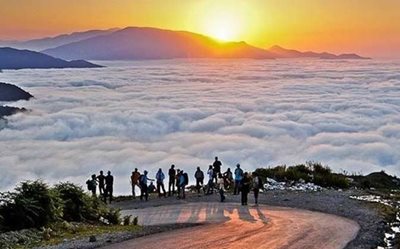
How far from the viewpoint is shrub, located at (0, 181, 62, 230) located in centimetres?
1753

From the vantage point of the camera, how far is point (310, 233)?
18188 millimetres

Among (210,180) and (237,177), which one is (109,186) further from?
(237,177)

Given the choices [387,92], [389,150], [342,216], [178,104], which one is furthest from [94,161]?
[387,92]

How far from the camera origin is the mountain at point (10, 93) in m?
148

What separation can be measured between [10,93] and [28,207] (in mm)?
141076

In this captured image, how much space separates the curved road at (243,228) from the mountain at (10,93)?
128557mm

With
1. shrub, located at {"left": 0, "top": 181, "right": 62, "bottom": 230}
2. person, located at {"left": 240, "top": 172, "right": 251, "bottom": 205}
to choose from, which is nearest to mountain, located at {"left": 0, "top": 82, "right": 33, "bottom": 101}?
person, located at {"left": 240, "top": 172, "right": 251, "bottom": 205}

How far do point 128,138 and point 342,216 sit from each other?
101342 mm

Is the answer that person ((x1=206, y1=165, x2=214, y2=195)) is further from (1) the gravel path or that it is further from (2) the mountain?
(2) the mountain

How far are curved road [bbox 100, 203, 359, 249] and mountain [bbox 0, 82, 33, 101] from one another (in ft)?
422

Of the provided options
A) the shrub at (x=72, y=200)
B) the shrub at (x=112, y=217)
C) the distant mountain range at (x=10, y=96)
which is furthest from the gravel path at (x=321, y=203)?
the distant mountain range at (x=10, y=96)

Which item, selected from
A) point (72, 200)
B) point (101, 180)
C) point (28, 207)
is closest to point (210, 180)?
point (101, 180)

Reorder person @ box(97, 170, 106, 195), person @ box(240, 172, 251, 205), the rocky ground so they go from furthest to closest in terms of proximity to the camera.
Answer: person @ box(97, 170, 106, 195) → person @ box(240, 172, 251, 205) → the rocky ground

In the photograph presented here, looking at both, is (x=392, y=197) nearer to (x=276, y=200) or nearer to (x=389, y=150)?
(x=276, y=200)
